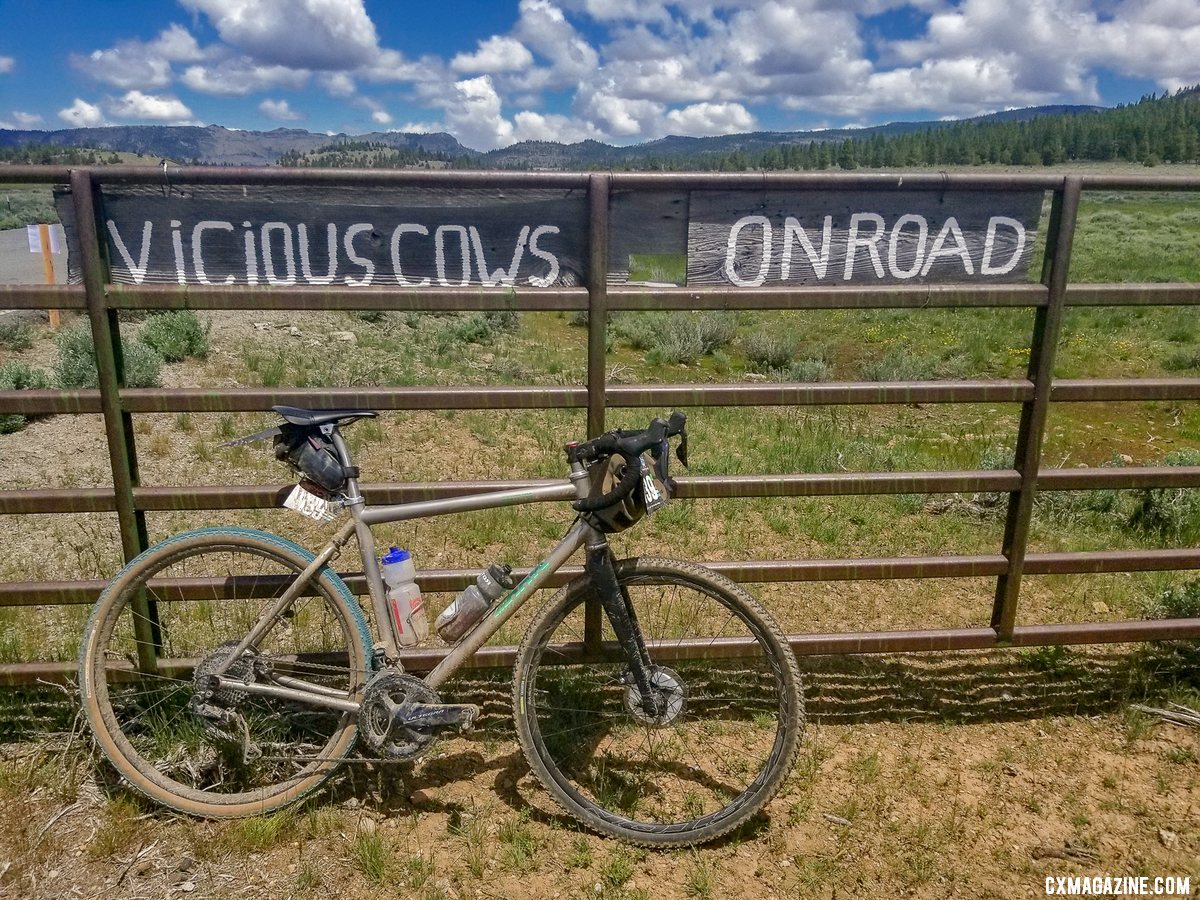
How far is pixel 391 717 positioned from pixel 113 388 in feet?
5.38

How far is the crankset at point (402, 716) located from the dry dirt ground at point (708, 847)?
334 millimetres

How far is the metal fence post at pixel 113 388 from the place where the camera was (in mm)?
3277

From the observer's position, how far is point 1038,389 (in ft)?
12.1

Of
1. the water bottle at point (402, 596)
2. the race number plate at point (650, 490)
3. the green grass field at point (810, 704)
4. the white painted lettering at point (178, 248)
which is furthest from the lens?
the white painted lettering at point (178, 248)

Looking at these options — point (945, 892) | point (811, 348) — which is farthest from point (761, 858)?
point (811, 348)

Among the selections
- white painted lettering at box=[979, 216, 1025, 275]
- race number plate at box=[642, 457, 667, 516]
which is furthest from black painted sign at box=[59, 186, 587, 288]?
white painted lettering at box=[979, 216, 1025, 275]

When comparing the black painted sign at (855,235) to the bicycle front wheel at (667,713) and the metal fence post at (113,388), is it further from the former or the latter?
the metal fence post at (113,388)

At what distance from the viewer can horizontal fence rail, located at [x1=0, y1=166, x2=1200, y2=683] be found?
3.34 metres

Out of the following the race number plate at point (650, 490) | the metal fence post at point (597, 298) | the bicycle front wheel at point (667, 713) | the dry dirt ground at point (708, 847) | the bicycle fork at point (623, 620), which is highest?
the metal fence post at point (597, 298)

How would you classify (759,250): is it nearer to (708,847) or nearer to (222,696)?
(708,847)

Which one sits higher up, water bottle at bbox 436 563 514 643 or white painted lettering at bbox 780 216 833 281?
white painted lettering at bbox 780 216 833 281

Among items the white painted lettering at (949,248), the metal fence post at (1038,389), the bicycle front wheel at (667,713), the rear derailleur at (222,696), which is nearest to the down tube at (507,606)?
the bicycle front wheel at (667,713)

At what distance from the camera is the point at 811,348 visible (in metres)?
17.0

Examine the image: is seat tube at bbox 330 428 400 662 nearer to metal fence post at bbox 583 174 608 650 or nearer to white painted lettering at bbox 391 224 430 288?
white painted lettering at bbox 391 224 430 288
